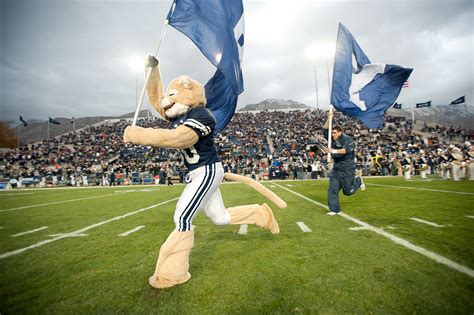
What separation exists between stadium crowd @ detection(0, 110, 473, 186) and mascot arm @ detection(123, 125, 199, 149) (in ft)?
69.2

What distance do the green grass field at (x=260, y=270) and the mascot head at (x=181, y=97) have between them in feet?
5.82

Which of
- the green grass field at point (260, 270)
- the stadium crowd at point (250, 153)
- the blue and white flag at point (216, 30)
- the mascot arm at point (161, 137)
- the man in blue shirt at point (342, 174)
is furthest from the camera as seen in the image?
the stadium crowd at point (250, 153)

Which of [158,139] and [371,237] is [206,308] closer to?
[158,139]

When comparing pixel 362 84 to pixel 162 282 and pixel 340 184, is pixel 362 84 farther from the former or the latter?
pixel 162 282

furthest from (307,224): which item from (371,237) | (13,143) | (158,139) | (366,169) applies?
(13,143)

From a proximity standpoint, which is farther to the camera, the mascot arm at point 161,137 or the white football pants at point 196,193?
the white football pants at point 196,193

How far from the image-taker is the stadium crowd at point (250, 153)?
24375 mm

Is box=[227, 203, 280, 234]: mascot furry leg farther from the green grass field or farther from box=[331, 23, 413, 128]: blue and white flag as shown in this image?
box=[331, 23, 413, 128]: blue and white flag

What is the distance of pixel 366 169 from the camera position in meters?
25.3

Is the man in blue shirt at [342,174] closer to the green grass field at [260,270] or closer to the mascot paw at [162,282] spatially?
the green grass field at [260,270]

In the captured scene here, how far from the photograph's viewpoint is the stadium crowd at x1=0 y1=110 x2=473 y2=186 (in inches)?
960

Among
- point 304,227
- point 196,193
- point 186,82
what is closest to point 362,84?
point 304,227

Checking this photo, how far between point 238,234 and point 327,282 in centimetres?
203

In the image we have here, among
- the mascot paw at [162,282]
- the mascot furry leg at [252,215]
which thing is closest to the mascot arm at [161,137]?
the mascot furry leg at [252,215]
